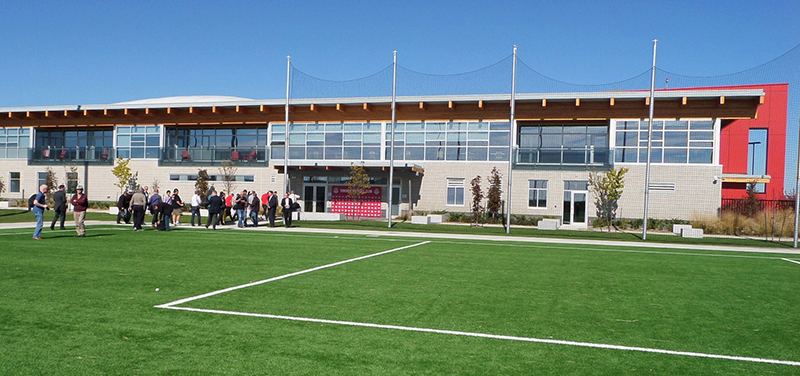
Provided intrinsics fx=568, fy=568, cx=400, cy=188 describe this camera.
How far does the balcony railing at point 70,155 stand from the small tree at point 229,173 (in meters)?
10.4

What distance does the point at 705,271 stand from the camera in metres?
13.4

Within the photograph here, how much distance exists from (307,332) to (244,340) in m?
0.74

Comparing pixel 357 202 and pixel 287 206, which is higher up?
pixel 287 206

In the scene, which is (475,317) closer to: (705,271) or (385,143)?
(705,271)

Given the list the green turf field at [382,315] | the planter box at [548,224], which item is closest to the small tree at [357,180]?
the planter box at [548,224]

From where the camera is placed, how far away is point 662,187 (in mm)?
34312

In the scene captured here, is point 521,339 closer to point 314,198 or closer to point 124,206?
point 124,206

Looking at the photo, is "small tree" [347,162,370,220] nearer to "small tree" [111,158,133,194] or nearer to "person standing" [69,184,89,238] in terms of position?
"small tree" [111,158,133,194]

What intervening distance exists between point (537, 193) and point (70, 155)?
123 feet

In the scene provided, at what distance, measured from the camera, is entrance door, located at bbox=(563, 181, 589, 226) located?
3588cm

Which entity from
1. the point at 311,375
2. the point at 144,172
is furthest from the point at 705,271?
the point at 144,172

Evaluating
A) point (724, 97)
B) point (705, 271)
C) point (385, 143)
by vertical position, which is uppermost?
point (724, 97)

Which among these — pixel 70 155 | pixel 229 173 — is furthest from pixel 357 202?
pixel 70 155

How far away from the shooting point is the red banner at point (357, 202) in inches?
1565
